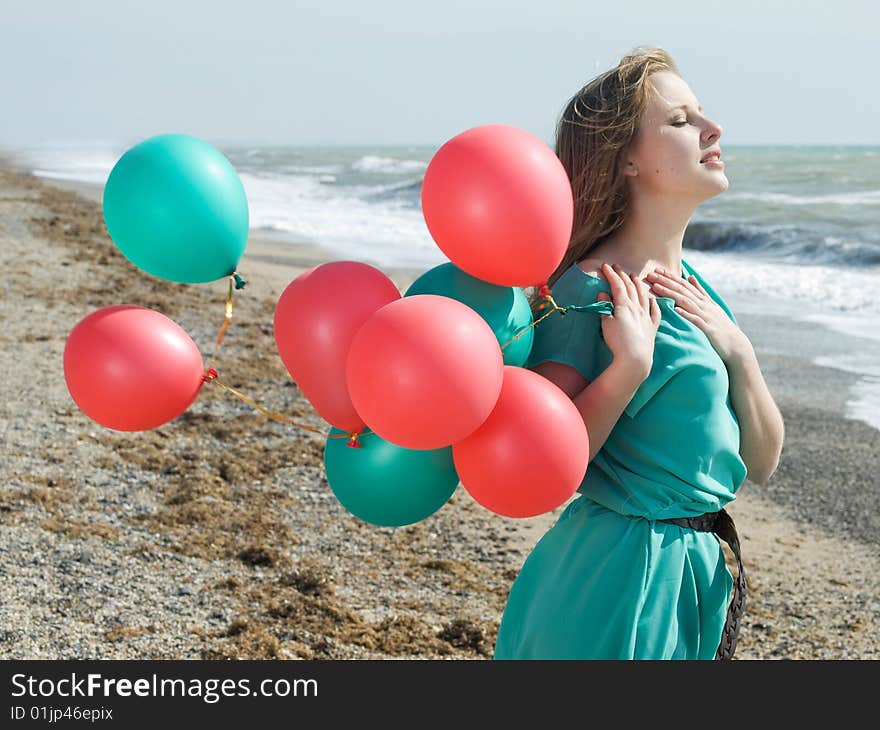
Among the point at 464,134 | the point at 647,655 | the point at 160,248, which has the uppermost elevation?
the point at 464,134

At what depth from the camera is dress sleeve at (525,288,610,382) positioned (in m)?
1.99

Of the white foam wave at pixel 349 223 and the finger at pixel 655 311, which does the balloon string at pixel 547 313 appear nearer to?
the finger at pixel 655 311

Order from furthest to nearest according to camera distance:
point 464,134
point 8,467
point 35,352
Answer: point 35,352
point 8,467
point 464,134

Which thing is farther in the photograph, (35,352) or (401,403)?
(35,352)

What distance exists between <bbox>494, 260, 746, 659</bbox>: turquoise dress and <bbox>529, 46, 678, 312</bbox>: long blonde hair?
0.48 ft

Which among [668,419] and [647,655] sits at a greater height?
[668,419]

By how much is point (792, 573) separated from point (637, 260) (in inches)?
137

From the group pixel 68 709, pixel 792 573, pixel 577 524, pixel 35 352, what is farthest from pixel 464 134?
pixel 35 352

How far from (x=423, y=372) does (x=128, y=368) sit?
2.26 feet

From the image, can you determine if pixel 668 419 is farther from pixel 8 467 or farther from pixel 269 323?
pixel 269 323

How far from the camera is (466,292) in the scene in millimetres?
1919

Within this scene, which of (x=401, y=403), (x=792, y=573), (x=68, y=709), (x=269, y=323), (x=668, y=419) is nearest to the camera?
(x=401, y=403)

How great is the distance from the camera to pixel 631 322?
75.3 inches

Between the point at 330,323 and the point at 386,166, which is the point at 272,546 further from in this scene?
the point at 386,166
